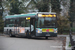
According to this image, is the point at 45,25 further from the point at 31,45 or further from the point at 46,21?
the point at 31,45

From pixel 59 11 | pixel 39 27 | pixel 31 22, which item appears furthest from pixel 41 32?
pixel 59 11

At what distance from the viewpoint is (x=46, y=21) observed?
741 inches

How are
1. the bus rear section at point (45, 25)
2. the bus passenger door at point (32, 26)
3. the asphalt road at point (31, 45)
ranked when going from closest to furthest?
1. the asphalt road at point (31, 45)
2. the bus rear section at point (45, 25)
3. the bus passenger door at point (32, 26)

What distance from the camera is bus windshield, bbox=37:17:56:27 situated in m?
18.8

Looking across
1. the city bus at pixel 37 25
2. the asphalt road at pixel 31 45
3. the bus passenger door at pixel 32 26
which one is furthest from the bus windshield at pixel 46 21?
the asphalt road at pixel 31 45

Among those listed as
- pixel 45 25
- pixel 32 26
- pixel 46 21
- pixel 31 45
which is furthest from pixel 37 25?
pixel 31 45

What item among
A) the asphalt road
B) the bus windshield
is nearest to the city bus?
the bus windshield

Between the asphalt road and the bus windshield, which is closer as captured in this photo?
the asphalt road

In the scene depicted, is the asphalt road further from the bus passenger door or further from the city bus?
the bus passenger door

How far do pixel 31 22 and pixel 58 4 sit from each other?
11.7m

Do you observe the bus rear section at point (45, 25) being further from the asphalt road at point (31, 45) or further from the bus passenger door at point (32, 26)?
the asphalt road at point (31, 45)

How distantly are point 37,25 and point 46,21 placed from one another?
97cm

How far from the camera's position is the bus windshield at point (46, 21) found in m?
18.8

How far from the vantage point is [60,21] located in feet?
91.9
